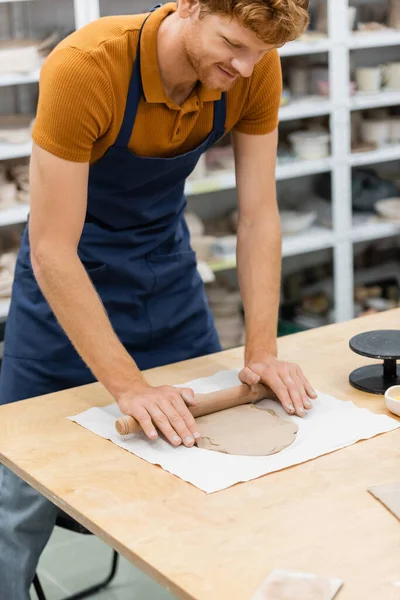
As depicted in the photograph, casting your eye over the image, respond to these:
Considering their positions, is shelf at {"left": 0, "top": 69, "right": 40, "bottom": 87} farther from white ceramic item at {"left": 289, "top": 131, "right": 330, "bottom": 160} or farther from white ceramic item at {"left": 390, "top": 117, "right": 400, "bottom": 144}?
white ceramic item at {"left": 390, "top": 117, "right": 400, "bottom": 144}

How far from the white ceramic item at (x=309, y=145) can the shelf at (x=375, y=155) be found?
0.16 m

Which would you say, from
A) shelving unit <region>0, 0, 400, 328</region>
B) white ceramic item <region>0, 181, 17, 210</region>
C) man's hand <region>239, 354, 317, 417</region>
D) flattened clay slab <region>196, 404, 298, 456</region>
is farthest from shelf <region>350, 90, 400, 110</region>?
flattened clay slab <region>196, 404, 298, 456</region>

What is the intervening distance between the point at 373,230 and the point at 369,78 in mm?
727

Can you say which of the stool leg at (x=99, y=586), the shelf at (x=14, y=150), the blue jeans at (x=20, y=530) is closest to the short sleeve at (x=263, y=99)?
the blue jeans at (x=20, y=530)

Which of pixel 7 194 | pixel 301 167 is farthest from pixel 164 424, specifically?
pixel 301 167

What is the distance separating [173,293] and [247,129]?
41cm

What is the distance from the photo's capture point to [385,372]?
191 cm

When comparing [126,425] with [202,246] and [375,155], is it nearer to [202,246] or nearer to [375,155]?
[202,246]

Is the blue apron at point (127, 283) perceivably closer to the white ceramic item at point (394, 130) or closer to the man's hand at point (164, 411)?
the man's hand at point (164, 411)

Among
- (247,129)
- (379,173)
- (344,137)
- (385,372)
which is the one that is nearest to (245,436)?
(385,372)

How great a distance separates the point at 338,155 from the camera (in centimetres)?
451

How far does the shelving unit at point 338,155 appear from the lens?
14.1ft

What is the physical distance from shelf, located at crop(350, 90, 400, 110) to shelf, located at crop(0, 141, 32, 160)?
161cm

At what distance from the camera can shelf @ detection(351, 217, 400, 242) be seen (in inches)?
182
